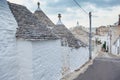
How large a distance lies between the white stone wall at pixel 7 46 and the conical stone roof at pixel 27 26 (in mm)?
524

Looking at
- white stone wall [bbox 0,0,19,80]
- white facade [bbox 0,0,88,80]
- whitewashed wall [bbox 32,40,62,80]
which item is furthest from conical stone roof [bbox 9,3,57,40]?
white stone wall [bbox 0,0,19,80]

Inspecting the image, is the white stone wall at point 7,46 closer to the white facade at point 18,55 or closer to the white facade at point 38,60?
the white facade at point 18,55

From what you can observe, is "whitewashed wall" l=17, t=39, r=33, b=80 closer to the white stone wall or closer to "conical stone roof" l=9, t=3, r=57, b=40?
the white stone wall

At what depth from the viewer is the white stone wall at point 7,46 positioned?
10.6 m

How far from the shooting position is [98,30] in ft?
363

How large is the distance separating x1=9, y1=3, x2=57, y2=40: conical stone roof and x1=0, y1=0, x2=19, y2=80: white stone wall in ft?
1.72

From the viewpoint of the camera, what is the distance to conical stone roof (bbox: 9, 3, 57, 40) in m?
12.1

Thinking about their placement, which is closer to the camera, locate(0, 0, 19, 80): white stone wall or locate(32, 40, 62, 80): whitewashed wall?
locate(0, 0, 19, 80): white stone wall

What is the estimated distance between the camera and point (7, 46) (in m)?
11.0

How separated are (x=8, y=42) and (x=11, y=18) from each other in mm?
1460

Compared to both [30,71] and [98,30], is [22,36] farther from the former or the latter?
[98,30]

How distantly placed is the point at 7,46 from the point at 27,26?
2.32m

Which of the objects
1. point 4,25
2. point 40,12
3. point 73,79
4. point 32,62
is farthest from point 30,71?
point 40,12

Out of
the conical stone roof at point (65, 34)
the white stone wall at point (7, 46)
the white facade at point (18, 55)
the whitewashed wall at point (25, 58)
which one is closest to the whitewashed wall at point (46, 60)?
the white facade at point (18, 55)
